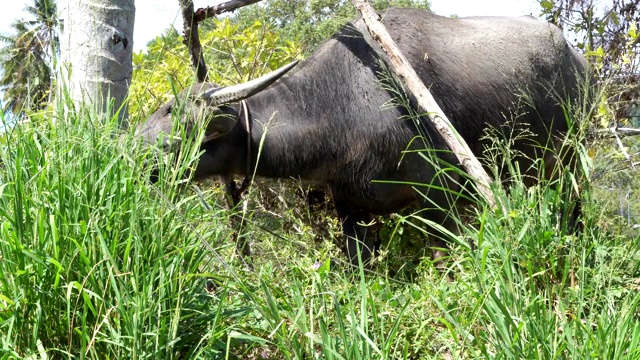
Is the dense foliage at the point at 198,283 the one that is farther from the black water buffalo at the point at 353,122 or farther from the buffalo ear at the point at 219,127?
the black water buffalo at the point at 353,122

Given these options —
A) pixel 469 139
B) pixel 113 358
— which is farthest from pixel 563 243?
pixel 469 139

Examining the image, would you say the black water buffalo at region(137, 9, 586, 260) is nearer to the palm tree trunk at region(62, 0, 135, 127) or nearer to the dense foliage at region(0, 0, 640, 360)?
the palm tree trunk at region(62, 0, 135, 127)

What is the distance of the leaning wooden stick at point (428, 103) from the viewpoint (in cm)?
384

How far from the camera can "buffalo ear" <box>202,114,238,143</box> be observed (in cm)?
532

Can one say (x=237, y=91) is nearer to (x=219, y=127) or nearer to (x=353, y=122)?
(x=219, y=127)

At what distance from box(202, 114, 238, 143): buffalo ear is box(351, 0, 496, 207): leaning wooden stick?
112cm

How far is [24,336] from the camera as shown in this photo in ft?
8.88

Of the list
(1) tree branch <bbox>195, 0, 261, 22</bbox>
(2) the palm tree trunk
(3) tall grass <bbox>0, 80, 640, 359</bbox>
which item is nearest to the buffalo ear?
(1) tree branch <bbox>195, 0, 261, 22</bbox>

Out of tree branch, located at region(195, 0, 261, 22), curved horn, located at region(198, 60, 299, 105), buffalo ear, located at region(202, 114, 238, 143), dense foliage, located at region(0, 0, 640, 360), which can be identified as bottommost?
dense foliage, located at region(0, 0, 640, 360)

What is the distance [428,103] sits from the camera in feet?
15.2

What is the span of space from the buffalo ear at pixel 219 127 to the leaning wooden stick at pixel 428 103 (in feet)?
3.68

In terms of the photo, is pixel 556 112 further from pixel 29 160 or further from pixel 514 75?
pixel 29 160

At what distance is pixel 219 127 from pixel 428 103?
1494 mm

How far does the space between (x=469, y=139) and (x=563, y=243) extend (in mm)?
2936
